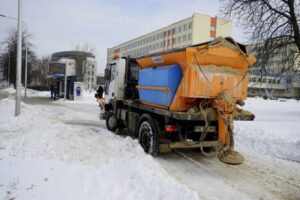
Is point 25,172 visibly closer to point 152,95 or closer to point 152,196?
point 152,196

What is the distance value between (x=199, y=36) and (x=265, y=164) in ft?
238

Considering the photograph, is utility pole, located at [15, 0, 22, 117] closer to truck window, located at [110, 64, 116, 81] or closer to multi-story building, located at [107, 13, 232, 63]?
truck window, located at [110, 64, 116, 81]

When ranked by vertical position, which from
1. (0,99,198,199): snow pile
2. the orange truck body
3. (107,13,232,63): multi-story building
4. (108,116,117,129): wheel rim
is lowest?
(0,99,198,199): snow pile

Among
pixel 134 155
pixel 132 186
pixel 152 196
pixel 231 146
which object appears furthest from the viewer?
pixel 134 155

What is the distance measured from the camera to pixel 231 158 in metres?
5.57

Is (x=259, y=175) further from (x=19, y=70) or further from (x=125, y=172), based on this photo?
(x=19, y=70)

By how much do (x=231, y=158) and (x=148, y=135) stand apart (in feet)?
7.57

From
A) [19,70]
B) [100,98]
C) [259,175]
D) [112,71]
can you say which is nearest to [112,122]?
[112,71]

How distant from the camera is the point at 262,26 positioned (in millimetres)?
12125

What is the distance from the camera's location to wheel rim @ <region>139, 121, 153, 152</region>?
7023 mm

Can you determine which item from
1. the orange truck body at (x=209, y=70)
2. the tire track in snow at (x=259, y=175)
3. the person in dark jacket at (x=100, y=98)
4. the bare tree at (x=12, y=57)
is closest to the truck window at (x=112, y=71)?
the person in dark jacket at (x=100, y=98)

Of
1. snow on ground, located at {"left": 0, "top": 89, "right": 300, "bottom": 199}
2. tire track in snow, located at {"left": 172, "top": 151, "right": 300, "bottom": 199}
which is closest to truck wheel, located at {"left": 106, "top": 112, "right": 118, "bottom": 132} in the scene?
snow on ground, located at {"left": 0, "top": 89, "right": 300, "bottom": 199}

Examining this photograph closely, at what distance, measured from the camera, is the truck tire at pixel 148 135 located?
6770 mm

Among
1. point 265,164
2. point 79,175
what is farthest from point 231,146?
point 79,175
